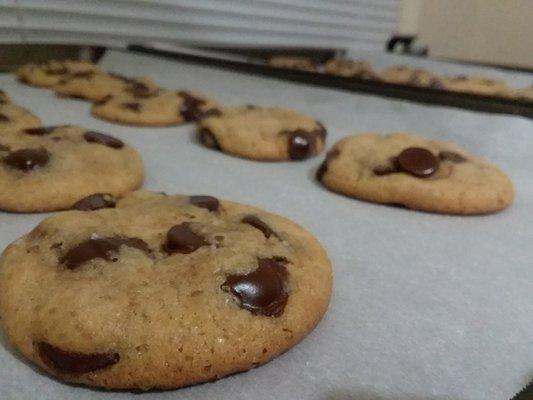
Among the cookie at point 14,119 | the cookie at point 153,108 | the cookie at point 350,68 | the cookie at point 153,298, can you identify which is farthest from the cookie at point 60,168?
the cookie at point 350,68

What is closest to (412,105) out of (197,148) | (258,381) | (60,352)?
(197,148)

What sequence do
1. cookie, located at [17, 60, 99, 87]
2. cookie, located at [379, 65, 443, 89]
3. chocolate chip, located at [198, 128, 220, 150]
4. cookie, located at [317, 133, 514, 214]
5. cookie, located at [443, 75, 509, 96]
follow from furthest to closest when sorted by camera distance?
1. cookie, located at [379, 65, 443, 89]
2. cookie, located at [443, 75, 509, 96]
3. cookie, located at [17, 60, 99, 87]
4. chocolate chip, located at [198, 128, 220, 150]
5. cookie, located at [317, 133, 514, 214]

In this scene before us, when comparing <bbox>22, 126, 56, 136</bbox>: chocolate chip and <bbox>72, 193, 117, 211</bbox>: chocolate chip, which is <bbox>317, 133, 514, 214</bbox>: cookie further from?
<bbox>22, 126, 56, 136</bbox>: chocolate chip

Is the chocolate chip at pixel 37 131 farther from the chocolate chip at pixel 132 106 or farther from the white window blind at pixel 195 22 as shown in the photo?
the white window blind at pixel 195 22

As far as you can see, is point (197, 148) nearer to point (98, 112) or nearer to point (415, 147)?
point (98, 112)

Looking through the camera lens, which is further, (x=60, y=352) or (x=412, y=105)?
(x=412, y=105)

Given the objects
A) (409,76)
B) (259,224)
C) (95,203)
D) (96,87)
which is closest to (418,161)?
(259,224)

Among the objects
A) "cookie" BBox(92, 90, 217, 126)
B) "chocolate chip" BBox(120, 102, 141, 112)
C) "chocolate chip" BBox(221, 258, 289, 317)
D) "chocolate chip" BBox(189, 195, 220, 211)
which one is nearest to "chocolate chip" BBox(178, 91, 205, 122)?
"cookie" BBox(92, 90, 217, 126)
